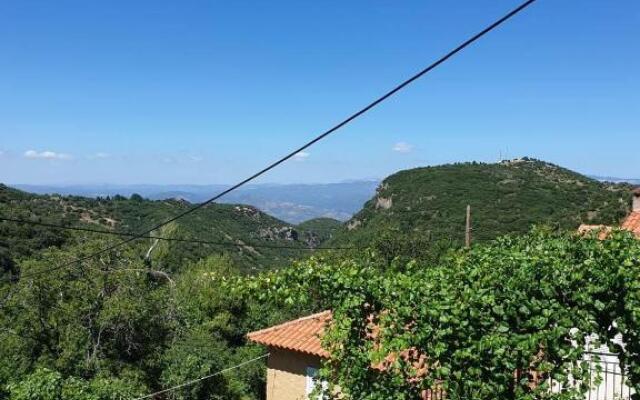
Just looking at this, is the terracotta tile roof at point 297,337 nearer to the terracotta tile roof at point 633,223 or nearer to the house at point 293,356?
the house at point 293,356

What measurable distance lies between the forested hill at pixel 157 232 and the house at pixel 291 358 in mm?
11126

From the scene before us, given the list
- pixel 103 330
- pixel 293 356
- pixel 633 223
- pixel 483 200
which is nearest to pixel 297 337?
pixel 293 356

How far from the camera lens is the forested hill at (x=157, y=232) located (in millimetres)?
36719

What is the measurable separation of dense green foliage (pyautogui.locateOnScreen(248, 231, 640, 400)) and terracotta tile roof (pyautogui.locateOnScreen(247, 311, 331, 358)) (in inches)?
224

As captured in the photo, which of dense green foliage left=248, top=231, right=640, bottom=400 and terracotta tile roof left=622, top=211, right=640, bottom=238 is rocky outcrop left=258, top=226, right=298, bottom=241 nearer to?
terracotta tile roof left=622, top=211, right=640, bottom=238

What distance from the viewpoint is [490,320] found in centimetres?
545

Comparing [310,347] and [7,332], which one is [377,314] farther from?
[7,332]

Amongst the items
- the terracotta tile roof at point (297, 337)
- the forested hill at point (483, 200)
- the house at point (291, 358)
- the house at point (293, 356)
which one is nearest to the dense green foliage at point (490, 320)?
the terracotta tile roof at point (297, 337)

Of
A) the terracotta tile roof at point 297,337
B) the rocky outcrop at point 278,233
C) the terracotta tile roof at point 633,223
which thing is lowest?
the rocky outcrop at point 278,233

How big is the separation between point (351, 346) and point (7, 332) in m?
16.4

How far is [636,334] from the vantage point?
516 centimetres

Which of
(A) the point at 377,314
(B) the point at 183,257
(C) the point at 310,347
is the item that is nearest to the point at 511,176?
(B) the point at 183,257

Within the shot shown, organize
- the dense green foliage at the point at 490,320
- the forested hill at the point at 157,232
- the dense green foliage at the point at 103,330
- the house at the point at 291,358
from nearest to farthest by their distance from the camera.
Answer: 1. the dense green foliage at the point at 490,320
2. the house at the point at 291,358
3. the dense green foliage at the point at 103,330
4. the forested hill at the point at 157,232

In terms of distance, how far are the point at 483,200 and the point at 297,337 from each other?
182ft
